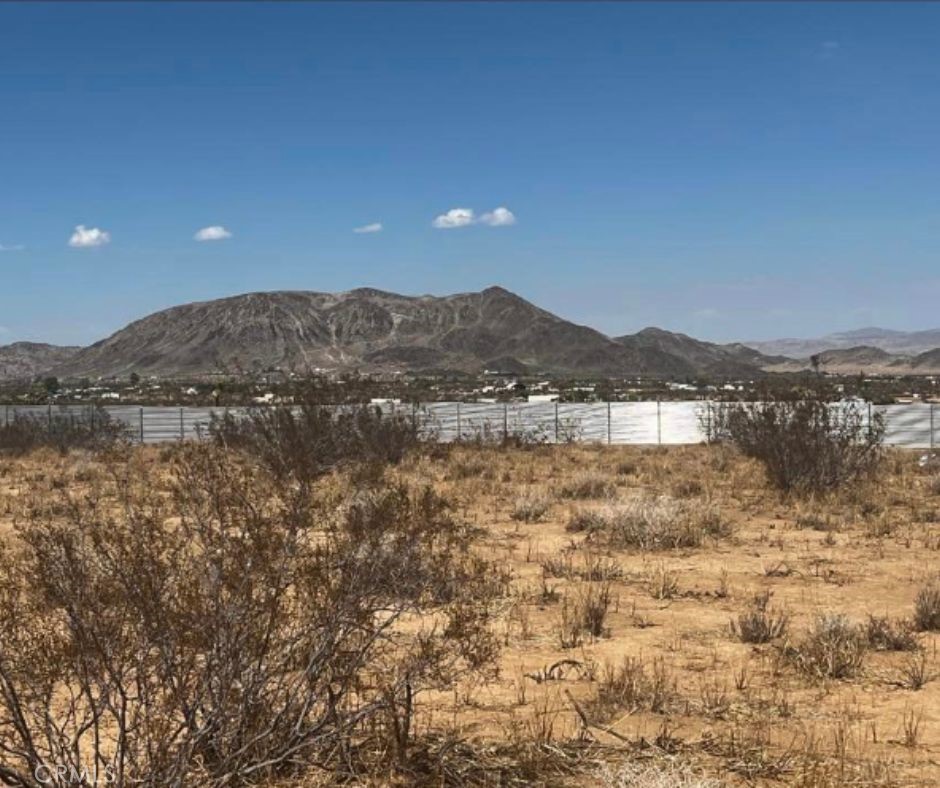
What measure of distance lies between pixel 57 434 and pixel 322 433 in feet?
52.9

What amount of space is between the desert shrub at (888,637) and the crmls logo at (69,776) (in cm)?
651

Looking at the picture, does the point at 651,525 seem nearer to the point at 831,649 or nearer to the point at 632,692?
the point at 831,649

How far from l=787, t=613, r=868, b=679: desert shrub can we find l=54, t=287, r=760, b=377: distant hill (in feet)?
495

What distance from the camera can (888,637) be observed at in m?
8.86

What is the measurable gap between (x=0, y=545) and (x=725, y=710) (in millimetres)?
5080

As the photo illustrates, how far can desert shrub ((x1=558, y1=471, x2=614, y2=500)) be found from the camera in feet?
66.0

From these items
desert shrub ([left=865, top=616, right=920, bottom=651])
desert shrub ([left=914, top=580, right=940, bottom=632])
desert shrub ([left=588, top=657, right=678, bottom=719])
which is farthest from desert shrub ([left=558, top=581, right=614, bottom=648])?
desert shrub ([left=914, top=580, right=940, bottom=632])

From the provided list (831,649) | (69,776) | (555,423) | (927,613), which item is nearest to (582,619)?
(831,649)

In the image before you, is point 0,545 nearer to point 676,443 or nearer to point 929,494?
point 929,494

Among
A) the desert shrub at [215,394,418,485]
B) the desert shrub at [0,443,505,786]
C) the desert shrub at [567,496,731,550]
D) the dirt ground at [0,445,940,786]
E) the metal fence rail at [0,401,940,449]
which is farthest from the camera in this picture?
the metal fence rail at [0,401,940,449]

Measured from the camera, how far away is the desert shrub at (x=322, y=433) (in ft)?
67.5

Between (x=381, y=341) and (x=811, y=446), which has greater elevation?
(x=381, y=341)

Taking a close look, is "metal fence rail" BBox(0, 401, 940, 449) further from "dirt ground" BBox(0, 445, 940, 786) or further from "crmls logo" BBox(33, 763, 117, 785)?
"crmls logo" BBox(33, 763, 117, 785)

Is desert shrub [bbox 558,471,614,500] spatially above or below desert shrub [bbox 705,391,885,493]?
below
